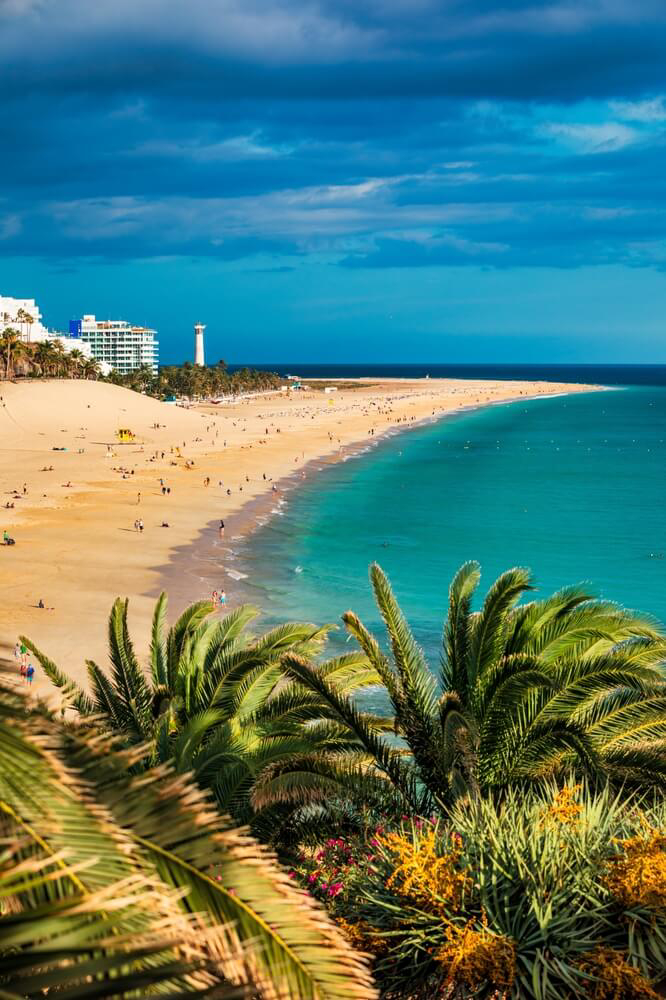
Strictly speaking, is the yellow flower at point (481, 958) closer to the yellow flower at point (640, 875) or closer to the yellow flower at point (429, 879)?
the yellow flower at point (429, 879)

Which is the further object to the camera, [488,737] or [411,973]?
[488,737]

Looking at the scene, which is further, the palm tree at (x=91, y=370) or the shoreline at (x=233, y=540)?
the palm tree at (x=91, y=370)

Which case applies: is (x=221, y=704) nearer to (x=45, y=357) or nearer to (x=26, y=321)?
(x=45, y=357)

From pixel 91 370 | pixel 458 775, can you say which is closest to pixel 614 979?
pixel 458 775

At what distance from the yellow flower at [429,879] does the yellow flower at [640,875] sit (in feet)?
3.68

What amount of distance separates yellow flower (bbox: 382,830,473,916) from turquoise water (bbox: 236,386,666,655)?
21.7 m

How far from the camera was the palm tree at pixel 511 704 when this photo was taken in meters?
9.93

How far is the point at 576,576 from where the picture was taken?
40750mm

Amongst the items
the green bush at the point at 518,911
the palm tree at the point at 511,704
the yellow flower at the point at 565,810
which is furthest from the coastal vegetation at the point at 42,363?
the green bush at the point at 518,911

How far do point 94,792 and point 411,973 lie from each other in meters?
4.58

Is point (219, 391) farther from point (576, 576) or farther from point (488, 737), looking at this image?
point (488, 737)

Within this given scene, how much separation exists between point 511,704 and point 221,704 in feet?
12.6

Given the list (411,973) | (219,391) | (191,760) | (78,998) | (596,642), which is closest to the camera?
(78,998)

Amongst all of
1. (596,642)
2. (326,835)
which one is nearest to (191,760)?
(326,835)
